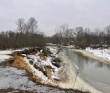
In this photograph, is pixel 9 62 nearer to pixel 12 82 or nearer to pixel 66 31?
pixel 12 82

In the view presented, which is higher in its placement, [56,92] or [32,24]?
[32,24]

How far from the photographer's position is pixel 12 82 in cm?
507

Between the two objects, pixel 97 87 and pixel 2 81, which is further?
pixel 97 87

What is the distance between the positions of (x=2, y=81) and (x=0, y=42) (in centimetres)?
1086

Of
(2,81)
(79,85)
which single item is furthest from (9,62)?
(79,85)

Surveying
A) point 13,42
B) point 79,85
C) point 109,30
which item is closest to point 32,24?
point 13,42

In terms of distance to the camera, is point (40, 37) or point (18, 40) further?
point (40, 37)

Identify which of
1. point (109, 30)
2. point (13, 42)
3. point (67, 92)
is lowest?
point (67, 92)

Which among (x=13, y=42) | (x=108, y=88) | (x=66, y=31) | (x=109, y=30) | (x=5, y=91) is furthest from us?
(x=66, y=31)

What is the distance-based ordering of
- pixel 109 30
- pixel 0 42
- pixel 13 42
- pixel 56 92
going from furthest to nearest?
pixel 109 30
pixel 13 42
pixel 0 42
pixel 56 92

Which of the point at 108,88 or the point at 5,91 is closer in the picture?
the point at 5,91

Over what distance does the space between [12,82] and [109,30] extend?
60627mm

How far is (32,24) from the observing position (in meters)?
39.9

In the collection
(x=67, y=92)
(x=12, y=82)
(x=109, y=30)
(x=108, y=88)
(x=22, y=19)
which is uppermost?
(x=22, y=19)
